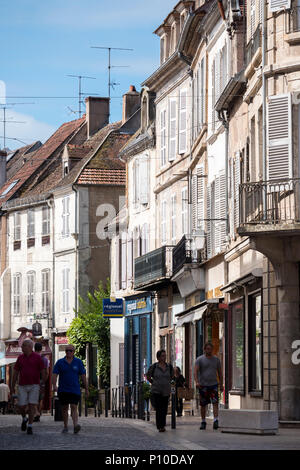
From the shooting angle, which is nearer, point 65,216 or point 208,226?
point 208,226

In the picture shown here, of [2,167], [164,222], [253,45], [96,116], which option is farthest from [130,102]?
[253,45]

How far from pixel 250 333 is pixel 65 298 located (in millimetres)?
30670

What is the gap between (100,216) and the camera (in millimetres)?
56125

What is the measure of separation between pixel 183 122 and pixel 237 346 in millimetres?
12168

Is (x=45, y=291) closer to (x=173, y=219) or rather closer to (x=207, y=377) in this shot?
(x=173, y=219)

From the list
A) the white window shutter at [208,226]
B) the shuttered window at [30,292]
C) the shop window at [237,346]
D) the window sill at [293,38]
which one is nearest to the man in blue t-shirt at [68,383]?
the shop window at [237,346]

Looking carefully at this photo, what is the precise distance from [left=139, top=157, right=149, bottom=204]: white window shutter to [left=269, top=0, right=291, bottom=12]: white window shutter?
21447 millimetres

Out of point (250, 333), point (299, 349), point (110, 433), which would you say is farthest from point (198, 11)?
point (110, 433)

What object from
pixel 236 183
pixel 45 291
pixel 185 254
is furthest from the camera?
pixel 45 291

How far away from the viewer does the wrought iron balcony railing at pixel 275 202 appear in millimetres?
23016

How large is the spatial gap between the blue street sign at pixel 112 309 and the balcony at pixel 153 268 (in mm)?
1299

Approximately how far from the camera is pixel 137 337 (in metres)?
47.4

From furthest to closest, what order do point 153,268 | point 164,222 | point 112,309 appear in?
point 112,309 → point 164,222 → point 153,268

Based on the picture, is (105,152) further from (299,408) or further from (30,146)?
(299,408)
